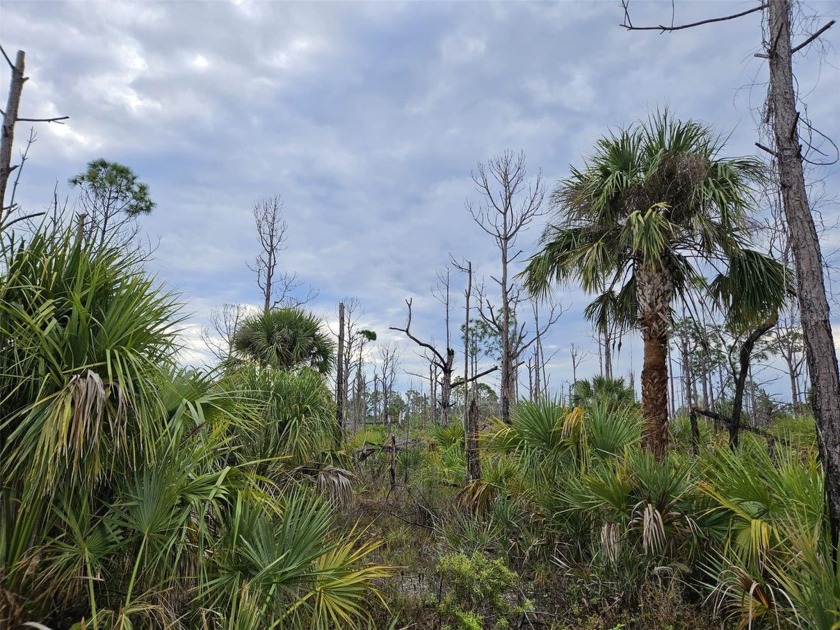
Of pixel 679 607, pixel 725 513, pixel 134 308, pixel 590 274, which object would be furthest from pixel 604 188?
pixel 134 308

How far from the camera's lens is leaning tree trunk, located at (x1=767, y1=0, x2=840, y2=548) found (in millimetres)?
3799

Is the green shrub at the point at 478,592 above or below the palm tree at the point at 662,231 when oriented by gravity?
below

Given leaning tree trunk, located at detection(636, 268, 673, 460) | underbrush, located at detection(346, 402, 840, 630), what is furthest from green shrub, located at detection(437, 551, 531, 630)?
leaning tree trunk, located at detection(636, 268, 673, 460)

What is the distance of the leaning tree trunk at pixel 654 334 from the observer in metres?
8.68

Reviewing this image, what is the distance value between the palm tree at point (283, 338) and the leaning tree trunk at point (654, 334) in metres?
7.91

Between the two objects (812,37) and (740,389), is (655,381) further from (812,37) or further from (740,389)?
(812,37)

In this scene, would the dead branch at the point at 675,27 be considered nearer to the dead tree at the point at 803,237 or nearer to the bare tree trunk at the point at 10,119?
the dead tree at the point at 803,237

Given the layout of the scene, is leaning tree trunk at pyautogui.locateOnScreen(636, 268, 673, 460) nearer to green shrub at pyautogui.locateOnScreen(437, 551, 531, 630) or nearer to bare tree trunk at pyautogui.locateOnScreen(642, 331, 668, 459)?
bare tree trunk at pyautogui.locateOnScreen(642, 331, 668, 459)

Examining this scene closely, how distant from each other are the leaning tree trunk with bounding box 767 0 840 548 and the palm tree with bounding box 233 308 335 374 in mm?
10715

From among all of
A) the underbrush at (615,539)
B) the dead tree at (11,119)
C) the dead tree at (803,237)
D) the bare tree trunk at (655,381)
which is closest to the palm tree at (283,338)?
the underbrush at (615,539)

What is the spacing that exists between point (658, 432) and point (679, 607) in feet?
12.4

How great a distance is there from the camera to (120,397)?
122 inches

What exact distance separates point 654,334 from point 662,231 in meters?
1.79

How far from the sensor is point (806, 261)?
4.17 metres
